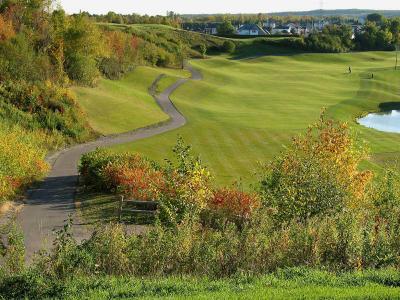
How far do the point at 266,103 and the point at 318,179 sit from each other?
53520 millimetres

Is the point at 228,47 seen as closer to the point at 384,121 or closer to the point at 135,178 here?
the point at 384,121

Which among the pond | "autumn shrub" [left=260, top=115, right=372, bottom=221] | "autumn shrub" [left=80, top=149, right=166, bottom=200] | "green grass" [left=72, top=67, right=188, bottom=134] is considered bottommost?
the pond

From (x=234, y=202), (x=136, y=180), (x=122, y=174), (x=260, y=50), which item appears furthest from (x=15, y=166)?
(x=260, y=50)

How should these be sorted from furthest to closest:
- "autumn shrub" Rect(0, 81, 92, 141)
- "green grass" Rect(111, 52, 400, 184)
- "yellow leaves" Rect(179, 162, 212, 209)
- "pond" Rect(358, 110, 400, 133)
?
"pond" Rect(358, 110, 400, 133) < "autumn shrub" Rect(0, 81, 92, 141) < "green grass" Rect(111, 52, 400, 184) < "yellow leaves" Rect(179, 162, 212, 209)

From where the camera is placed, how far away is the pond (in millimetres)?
65000

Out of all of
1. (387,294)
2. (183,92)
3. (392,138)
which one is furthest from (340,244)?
(183,92)

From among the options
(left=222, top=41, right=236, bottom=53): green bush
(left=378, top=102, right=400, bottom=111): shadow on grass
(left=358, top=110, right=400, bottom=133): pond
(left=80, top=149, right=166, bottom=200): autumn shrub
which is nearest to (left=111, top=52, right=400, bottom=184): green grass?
(left=378, top=102, right=400, bottom=111): shadow on grass

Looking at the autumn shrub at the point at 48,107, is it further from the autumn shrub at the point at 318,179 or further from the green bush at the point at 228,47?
the green bush at the point at 228,47

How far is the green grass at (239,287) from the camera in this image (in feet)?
36.3

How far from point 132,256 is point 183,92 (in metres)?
61.6

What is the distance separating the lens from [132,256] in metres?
13.4

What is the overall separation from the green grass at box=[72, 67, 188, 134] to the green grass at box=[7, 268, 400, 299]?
3748 cm

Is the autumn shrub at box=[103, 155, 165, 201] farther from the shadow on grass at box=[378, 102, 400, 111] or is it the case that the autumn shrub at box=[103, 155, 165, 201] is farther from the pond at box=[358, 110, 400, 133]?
the shadow on grass at box=[378, 102, 400, 111]

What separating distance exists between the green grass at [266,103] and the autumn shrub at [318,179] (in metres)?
6.32
